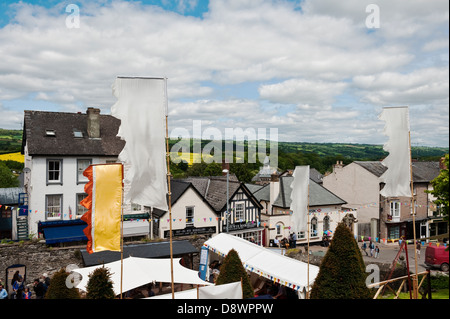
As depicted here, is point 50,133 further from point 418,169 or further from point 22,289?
point 418,169

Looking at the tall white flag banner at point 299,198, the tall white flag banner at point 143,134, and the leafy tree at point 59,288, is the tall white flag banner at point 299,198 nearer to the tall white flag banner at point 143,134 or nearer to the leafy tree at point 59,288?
the tall white flag banner at point 143,134

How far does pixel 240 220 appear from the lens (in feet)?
106

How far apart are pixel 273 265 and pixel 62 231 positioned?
54.7 feet

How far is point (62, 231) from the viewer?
25859mm

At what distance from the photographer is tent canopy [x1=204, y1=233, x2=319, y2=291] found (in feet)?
51.4

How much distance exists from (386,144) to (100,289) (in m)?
10.5

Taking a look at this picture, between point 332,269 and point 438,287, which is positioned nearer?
point 332,269

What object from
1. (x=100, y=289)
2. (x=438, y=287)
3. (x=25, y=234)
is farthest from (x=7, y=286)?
(x=438, y=287)

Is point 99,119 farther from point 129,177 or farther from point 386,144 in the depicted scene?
point 386,144

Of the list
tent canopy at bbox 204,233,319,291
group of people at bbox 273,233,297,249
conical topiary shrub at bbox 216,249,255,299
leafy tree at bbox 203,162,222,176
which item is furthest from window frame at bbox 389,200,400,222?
leafy tree at bbox 203,162,222,176

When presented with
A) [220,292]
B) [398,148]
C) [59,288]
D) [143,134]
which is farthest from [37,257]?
[398,148]

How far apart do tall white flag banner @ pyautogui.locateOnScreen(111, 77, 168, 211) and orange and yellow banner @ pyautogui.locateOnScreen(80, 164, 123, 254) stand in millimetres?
1619

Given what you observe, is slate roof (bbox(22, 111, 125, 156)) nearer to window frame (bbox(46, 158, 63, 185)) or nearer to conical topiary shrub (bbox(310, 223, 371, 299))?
window frame (bbox(46, 158, 63, 185))

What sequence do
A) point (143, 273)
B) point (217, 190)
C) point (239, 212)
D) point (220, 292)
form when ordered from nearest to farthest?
point (220, 292) → point (143, 273) → point (239, 212) → point (217, 190)
